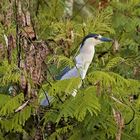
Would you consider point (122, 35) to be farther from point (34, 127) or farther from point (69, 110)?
point (69, 110)

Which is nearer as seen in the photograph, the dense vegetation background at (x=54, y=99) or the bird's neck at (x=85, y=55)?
the dense vegetation background at (x=54, y=99)

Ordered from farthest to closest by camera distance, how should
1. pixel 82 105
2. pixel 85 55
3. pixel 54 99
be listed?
1. pixel 85 55
2. pixel 54 99
3. pixel 82 105

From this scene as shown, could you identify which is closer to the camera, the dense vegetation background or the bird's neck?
the dense vegetation background

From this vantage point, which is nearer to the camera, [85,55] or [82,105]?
[82,105]

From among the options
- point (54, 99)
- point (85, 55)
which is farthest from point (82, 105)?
point (85, 55)

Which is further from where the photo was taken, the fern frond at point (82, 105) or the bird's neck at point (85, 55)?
the bird's neck at point (85, 55)

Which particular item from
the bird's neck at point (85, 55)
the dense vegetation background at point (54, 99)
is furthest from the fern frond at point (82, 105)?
the bird's neck at point (85, 55)

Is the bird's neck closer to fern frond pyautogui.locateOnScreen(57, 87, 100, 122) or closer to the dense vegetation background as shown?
the dense vegetation background

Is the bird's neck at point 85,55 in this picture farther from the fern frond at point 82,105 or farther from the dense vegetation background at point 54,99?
the fern frond at point 82,105

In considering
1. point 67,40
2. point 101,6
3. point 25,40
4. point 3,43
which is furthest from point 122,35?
point 25,40

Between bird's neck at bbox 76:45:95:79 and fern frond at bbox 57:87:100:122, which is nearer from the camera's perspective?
fern frond at bbox 57:87:100:122

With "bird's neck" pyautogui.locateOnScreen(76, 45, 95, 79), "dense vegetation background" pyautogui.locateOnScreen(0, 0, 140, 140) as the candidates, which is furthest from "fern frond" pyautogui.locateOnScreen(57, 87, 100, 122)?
"bird's neck" pyautogui.locateOnScreen(76, 45, 95, 79)

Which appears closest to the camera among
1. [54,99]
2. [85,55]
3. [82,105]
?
[82,105]

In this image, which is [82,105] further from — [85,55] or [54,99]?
[85,55]
